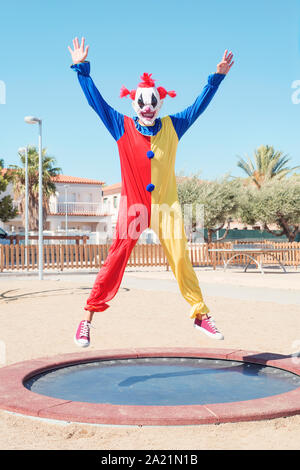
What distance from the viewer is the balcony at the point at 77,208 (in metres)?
52.0

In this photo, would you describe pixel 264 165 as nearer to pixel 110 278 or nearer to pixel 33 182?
pixel 33 182

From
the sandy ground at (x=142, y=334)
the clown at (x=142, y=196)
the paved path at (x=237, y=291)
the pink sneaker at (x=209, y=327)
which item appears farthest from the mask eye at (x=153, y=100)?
the paved path at (x=237, y=291)

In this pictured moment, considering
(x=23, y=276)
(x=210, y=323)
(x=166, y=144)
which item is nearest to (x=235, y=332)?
(x=210, y=323)

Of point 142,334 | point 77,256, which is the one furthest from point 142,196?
point 77,256

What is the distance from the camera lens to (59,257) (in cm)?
2205

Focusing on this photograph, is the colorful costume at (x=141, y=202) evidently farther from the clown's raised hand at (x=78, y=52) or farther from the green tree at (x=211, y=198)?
the green tree at (x=211, y=198)

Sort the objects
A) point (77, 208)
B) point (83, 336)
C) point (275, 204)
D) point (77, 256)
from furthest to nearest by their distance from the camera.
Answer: point (77, 208) → point (275, 204) → point (77, 256) → point (83, 336)

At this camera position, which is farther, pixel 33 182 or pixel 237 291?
pixel 33 182

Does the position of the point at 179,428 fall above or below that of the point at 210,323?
below

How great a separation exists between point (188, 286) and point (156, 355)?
1095mm

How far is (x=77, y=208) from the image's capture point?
175ft

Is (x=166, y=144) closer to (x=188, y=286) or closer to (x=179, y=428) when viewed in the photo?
(x=188, y=286)

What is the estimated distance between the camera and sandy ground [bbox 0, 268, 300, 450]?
3.16m

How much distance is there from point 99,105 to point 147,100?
0.43 m
